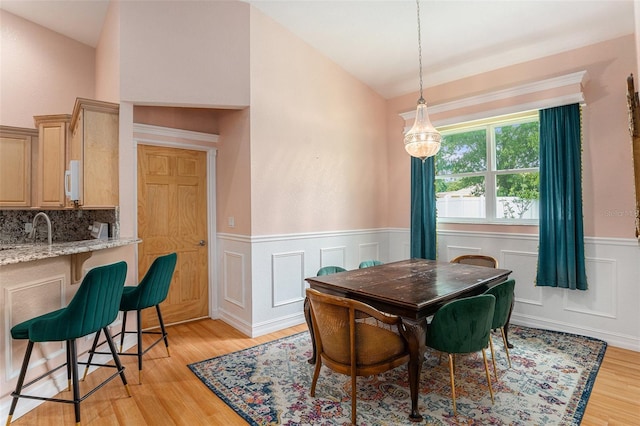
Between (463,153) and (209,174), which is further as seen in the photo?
(463,153)

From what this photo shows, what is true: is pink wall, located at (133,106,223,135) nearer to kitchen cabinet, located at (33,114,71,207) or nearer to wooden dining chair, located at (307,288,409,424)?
kitchen cabinet, located at (33,114,71,207)

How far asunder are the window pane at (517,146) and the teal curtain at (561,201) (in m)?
0.24

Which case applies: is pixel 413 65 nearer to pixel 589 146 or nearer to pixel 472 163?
pixel 472 163

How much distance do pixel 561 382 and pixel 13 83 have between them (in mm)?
6265

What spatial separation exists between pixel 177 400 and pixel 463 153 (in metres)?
4.28

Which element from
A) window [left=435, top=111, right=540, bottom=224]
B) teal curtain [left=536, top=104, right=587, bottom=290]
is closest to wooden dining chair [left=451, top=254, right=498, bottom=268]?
teal curtain [left=536, top=104, right=587, bottom=290]

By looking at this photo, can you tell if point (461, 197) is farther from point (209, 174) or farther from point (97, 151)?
point (97, 151)

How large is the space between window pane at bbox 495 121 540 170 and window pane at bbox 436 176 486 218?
1.20 feet

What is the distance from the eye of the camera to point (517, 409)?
2219mm

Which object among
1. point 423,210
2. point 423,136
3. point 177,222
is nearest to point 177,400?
point 177,222

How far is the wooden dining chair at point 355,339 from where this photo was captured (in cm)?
204

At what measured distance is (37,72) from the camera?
4.00 meters

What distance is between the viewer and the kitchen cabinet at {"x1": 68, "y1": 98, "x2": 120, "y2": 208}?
3.07m

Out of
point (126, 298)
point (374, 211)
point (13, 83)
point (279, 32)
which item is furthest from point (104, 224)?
point (374, 211)
